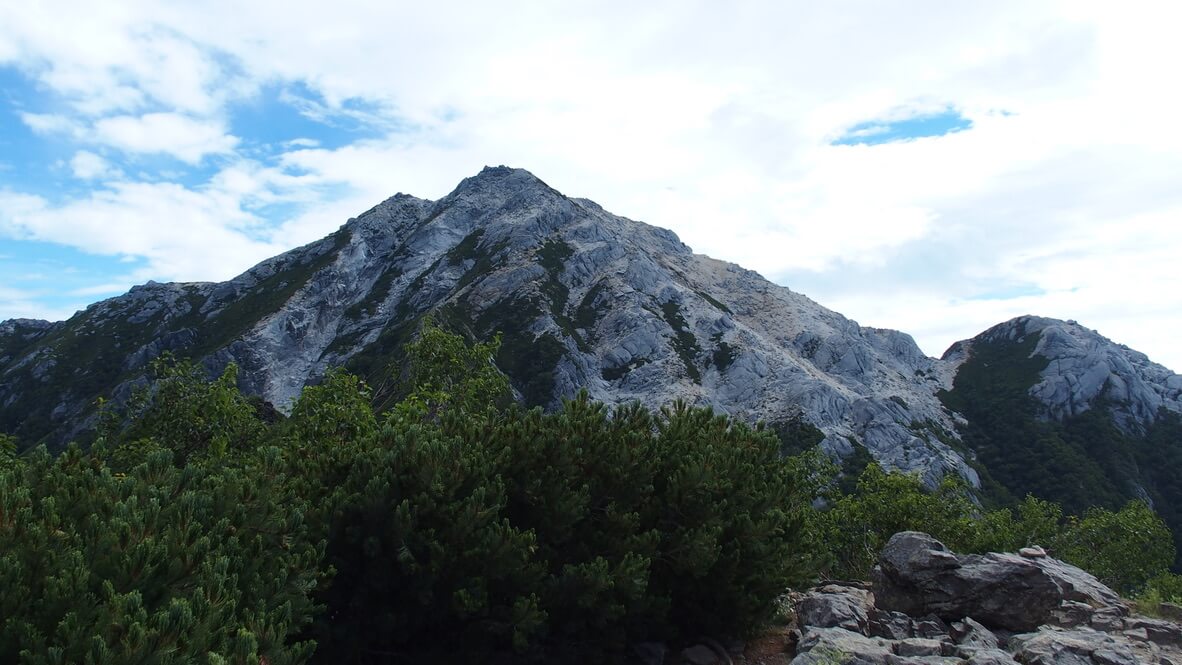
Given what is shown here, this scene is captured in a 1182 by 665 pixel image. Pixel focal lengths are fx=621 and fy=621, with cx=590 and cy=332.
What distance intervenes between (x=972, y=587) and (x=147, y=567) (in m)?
19.1

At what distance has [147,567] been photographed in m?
7.28

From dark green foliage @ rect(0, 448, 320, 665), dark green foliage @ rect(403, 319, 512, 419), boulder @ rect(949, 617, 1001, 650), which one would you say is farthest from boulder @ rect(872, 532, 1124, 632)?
dark green foliage @ rect(0, 448, 320, 665)

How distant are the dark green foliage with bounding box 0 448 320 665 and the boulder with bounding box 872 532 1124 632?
16356 mm

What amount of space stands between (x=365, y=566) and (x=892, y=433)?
571 feet

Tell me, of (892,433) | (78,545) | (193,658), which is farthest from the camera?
(892,433)

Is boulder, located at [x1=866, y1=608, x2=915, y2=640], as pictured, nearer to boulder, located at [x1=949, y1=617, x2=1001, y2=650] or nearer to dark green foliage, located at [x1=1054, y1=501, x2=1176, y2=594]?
boulder, located at [x1=949, y1=617, x2=1001, y2=650]

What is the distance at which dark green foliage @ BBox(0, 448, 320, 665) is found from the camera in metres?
6.32

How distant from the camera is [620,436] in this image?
592 inches

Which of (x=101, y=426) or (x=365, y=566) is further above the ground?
(x=101, y=426)

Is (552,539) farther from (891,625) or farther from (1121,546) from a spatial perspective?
(1121,546)

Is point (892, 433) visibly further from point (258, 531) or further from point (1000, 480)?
point (258, 531)

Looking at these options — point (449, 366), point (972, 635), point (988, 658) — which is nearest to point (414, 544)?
point (988, 658)

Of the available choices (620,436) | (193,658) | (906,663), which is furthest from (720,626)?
(193,658)

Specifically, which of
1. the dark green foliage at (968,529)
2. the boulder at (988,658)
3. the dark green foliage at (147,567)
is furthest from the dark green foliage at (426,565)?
the dark green foliage at (968,529)
